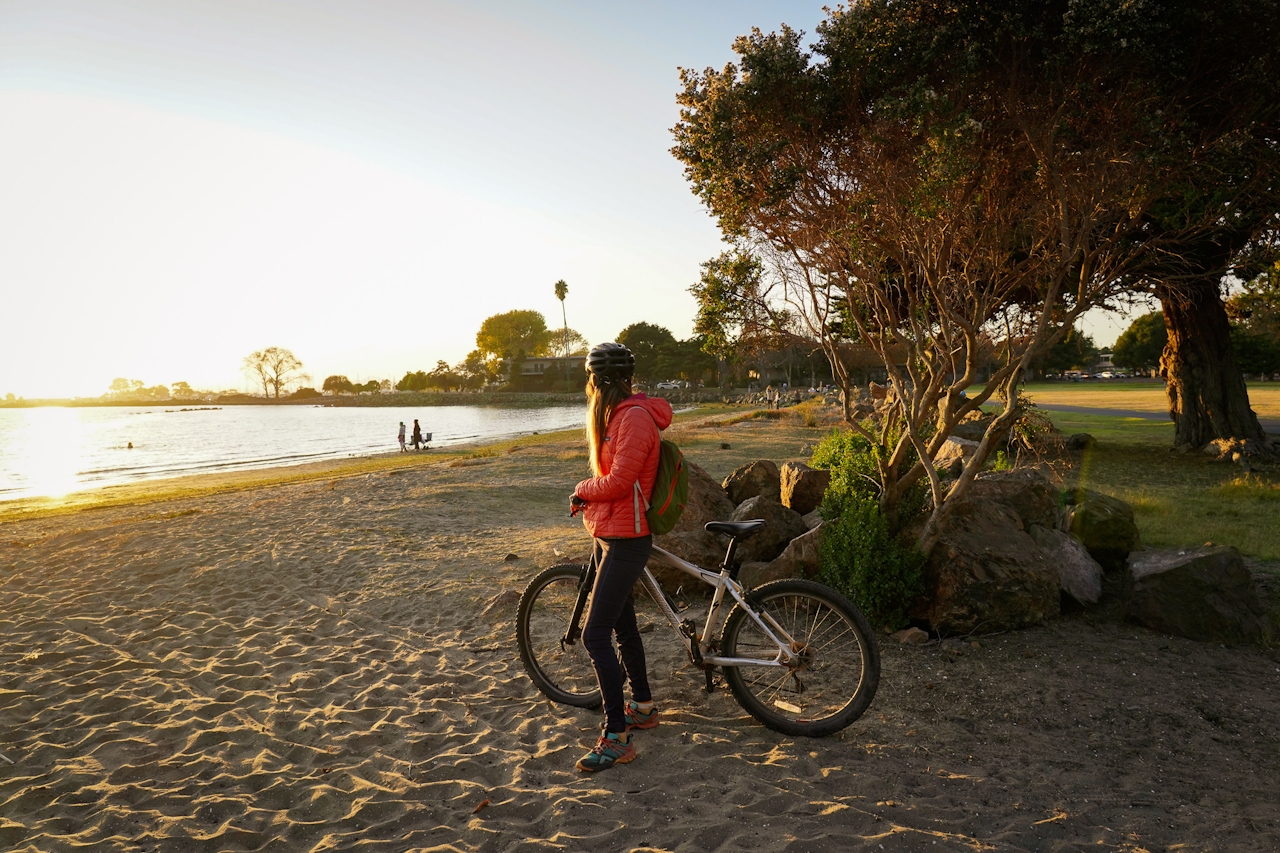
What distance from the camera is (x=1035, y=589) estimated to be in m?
5.73

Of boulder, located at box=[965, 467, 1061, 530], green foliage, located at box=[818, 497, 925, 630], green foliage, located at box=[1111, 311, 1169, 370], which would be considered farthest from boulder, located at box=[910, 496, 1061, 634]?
green foliage, located at box=[1111, 311, 1169, 370]

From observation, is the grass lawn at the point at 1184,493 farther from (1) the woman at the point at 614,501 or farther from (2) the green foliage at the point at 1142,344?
(2) the green foliage at the point at 1142,344

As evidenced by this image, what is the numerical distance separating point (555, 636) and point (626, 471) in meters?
1.84

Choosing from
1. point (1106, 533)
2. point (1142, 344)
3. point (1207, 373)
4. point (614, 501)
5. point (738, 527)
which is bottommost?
point (1106, 533)

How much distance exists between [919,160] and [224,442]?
60362 millimetres

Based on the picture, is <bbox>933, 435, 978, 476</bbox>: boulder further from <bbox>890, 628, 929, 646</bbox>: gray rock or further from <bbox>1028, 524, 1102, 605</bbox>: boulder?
→ <bbox>890, 628, 929, 646</bbox>: gray rock

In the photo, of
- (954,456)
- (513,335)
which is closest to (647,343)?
(513,335)

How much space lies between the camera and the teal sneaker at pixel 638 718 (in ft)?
13.6

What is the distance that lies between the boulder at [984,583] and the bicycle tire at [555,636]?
303 cm

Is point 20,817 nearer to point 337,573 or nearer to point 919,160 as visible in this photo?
point 337,573

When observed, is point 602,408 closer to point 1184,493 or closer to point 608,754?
point 608,754

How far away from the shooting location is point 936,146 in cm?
508

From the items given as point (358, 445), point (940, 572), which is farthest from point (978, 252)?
point (358, 445)

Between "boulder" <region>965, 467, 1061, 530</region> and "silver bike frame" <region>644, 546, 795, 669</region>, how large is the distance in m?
3.74
